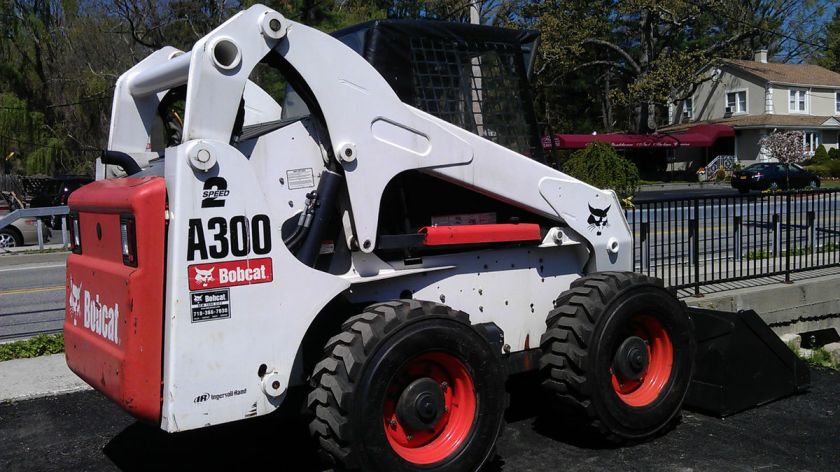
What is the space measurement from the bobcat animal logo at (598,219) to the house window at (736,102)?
5456cm

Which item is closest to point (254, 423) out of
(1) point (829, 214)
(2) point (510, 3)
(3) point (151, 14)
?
(1) point (829, 214)

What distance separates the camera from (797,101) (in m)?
55.2

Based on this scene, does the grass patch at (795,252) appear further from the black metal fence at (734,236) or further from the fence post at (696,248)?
the fence post at (696,248)

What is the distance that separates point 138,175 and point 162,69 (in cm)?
62

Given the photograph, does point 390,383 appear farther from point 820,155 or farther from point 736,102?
point 736,102

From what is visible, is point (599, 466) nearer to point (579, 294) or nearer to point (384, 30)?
point (579, 294)

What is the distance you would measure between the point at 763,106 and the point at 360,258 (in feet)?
182

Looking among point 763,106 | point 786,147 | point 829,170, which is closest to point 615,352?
point 786,147

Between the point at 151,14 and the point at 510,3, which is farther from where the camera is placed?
the point at 510,3

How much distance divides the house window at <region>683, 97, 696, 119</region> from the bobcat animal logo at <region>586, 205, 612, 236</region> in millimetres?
59077

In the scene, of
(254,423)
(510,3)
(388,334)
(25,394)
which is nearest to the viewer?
(388,334)

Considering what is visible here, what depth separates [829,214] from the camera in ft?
32.1

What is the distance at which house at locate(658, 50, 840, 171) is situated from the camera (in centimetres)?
5294

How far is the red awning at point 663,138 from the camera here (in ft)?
155
